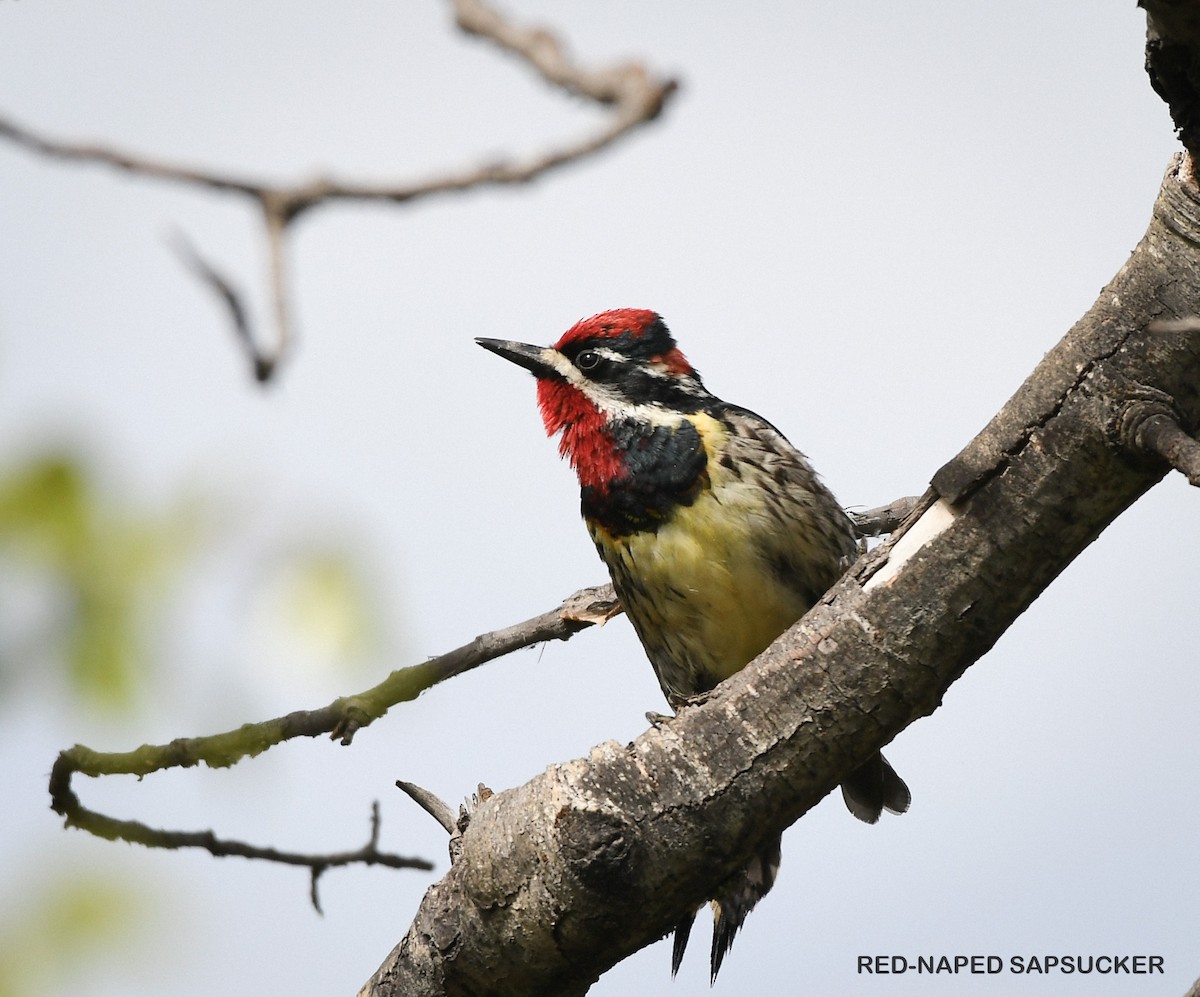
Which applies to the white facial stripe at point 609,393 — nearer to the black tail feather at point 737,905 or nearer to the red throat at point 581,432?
the red throat at point 581,432

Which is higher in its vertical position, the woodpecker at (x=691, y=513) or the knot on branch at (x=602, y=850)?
the woodpecker at (x=691, y=513)

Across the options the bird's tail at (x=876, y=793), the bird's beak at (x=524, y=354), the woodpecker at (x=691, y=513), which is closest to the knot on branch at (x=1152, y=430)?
the woodpecker at (x=691, y=513)

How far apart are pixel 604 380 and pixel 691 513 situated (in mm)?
681

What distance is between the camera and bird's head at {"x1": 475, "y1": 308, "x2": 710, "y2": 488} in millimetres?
4680

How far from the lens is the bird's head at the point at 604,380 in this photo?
4.68m

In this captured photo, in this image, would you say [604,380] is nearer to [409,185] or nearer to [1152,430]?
[1152,430]

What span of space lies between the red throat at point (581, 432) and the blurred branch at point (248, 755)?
73 centimetres

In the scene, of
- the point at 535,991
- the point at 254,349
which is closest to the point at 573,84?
the point at 254,349

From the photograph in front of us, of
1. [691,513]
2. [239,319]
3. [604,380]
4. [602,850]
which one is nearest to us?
[239,319]

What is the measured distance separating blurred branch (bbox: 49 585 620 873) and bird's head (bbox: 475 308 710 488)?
867 millimetres

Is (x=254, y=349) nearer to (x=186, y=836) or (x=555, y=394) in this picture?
(x=186, y=836)

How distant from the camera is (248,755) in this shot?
3.21 m

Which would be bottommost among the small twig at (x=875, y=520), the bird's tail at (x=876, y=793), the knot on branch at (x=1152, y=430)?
the bird's tail at (x=876, y=793)

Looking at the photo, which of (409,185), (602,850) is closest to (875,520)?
(602,850)
